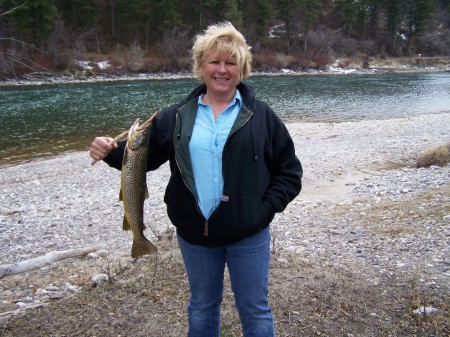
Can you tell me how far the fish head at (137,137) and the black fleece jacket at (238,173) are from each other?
0.07 m

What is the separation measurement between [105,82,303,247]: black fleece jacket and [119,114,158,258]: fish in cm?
11

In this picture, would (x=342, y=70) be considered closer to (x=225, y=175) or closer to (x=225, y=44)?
(x=225, y=44)

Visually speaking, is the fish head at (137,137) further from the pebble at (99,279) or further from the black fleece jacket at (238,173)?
the pebble at (99,279)

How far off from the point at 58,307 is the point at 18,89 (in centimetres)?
3137

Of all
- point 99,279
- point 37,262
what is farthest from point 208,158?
point 37,262

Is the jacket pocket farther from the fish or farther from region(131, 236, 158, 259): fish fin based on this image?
region(131, 236, 158, 259): fish fin

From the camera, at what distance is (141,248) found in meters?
2.96

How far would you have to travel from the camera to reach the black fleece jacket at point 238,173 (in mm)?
2336

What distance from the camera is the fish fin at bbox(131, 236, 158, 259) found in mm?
2955

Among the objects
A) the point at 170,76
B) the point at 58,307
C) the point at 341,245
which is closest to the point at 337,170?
the point at 341,245

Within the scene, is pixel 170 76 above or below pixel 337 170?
above

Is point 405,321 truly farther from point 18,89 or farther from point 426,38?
point 426,38

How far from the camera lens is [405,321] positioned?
132 inches

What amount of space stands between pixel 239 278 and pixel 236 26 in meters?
56.5
